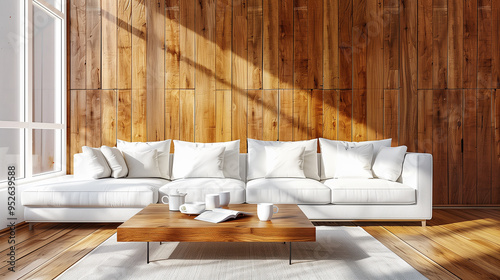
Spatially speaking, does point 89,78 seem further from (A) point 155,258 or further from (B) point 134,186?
(A) point 155,258

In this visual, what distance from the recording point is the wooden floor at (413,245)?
243 centimetres

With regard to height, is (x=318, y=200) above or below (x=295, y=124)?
below

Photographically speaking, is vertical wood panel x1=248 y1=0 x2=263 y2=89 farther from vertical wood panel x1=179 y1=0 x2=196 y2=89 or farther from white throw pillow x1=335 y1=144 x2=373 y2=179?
white throw pillow x1=335 y1=144 x2=373 y2=179

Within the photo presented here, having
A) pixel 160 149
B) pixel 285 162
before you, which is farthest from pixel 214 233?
pixel 160 149

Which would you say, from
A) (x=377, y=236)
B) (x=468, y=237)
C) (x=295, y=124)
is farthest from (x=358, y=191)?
(x=295, y=124)

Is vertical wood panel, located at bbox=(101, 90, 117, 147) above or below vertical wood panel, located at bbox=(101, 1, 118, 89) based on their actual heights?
below

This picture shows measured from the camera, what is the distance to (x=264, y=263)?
8.30 ft

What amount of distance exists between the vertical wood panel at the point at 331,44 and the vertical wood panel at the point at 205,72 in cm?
145

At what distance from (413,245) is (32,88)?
422 centimetres

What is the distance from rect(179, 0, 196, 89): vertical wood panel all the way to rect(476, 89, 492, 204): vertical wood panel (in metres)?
3.74

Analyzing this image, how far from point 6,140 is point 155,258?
2241 mm

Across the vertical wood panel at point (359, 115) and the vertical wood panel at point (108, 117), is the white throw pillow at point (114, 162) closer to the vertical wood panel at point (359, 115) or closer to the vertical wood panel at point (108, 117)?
the vertical wood panel at point (108, 117)

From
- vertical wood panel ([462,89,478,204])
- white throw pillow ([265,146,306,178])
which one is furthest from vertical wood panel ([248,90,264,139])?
vertical wood panel ([462,89,478,204])

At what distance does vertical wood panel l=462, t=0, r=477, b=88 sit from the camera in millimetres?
4715
